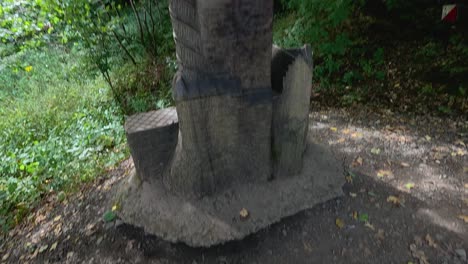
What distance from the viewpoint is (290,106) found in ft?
8.84

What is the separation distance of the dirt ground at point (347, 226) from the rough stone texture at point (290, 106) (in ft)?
1.62

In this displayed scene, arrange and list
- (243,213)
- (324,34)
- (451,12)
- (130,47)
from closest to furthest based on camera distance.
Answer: (243,213) → (451,12) → (324,34) → (130,47)

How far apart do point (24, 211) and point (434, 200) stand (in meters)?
4.35

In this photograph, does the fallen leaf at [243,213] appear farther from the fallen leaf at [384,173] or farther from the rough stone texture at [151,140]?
the fallen leaf at [384,173]

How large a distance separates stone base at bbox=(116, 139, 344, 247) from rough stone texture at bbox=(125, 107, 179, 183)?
5.6 inches

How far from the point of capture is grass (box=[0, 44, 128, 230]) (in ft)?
13.3

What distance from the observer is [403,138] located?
388 cm

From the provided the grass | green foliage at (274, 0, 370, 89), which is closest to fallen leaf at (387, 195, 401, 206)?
the grass

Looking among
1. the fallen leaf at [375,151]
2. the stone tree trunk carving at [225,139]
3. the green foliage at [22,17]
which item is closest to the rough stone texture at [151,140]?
the stone tree trunk carving at [225,139]

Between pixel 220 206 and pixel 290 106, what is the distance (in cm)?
105

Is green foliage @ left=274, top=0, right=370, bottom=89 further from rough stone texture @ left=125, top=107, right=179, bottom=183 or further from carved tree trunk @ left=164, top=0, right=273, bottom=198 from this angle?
rough stone texture @ left=125, top=107, right=179, bottom=183

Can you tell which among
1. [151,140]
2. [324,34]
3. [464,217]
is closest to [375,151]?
[464,217]

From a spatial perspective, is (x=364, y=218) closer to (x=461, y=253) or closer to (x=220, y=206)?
(x=461, y=253)

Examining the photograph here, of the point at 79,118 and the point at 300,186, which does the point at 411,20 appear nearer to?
the point at 300,186
